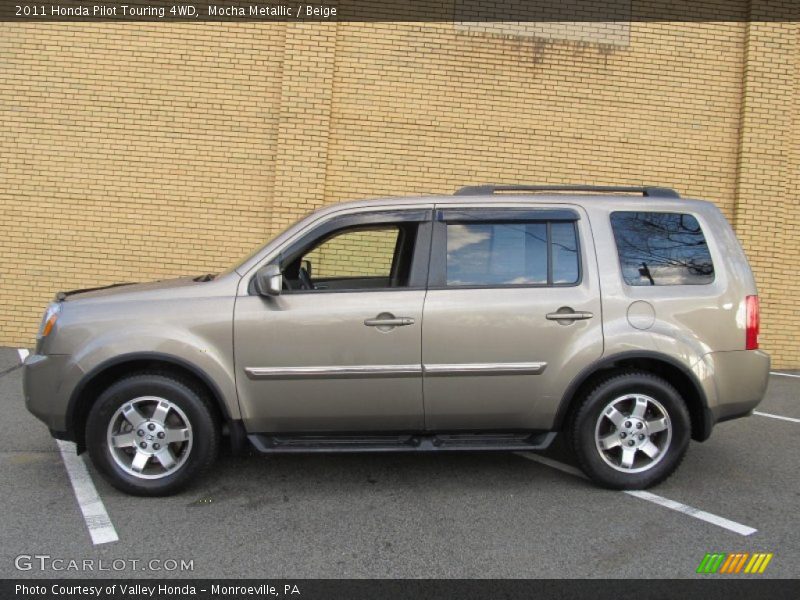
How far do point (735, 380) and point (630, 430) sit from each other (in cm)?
75

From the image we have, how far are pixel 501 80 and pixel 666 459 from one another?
6.08 m

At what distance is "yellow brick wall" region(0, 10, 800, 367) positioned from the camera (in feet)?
27.1

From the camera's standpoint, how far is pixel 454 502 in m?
3.86

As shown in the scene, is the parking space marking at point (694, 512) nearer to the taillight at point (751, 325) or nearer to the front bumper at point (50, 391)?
the taillight at point (751, 325)

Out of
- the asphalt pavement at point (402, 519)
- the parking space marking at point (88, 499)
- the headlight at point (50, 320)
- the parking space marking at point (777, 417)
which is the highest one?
the headlight at point (50, 320)

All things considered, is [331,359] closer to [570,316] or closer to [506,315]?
[506,315]

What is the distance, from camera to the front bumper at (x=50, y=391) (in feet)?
12.4

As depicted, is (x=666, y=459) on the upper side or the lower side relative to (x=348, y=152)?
lower

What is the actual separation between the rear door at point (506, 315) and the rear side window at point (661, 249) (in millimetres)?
251

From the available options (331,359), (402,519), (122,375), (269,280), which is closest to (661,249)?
(331,359)

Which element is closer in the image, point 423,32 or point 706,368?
point 706,368

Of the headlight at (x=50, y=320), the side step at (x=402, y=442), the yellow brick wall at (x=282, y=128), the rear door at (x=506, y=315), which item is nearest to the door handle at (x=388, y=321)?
the rear door at (x=506, y=315)

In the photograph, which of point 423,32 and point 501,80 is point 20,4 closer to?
point 423,32
